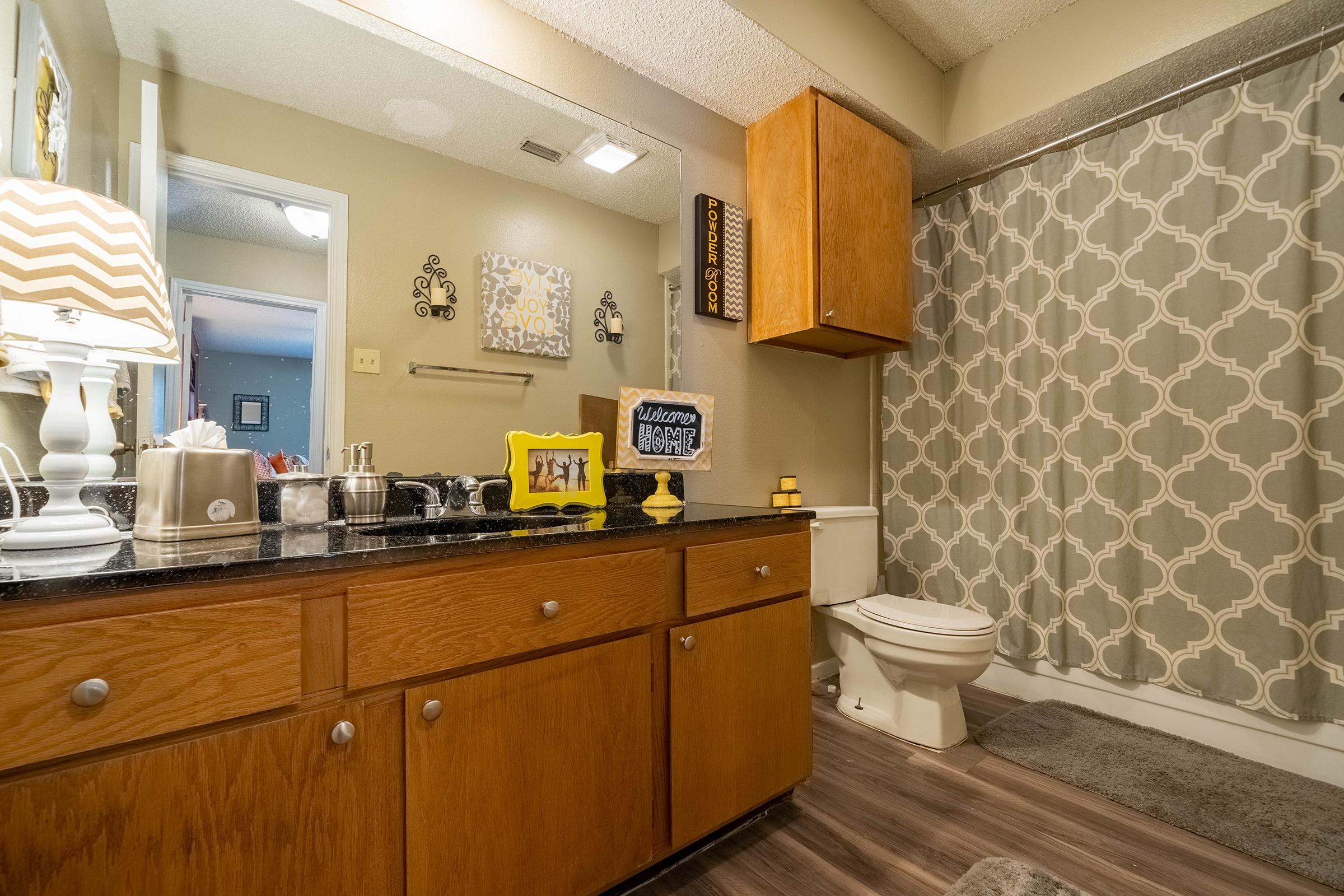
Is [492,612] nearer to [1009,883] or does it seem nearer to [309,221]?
[309,221]

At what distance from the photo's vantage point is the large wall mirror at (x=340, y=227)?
1.15 metres

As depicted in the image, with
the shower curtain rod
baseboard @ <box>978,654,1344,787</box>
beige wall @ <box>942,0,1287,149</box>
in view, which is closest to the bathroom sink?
baseboard @ <box>978,654,1344,787</box>

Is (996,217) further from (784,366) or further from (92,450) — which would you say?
(92,450)

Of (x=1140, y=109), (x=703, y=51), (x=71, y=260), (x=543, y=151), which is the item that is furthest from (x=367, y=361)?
(x=1140, y=109)

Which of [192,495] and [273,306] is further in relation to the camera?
[273,306]

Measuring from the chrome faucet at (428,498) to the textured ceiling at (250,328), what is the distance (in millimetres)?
368

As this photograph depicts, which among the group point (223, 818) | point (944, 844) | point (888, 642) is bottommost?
point (944, 844)

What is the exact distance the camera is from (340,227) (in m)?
1.37

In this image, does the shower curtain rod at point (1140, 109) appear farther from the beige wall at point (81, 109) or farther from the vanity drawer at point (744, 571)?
the beige wall at point (81, 109)

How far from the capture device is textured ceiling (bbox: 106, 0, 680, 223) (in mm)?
1190

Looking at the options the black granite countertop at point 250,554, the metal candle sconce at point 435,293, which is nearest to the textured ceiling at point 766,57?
the metal candle sconce at point 435,293

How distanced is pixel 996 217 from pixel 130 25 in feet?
9.46

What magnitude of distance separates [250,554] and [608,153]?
161 centimetres

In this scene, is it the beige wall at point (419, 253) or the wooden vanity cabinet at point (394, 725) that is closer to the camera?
the wooden vanity cabinet at point (394, 725)
